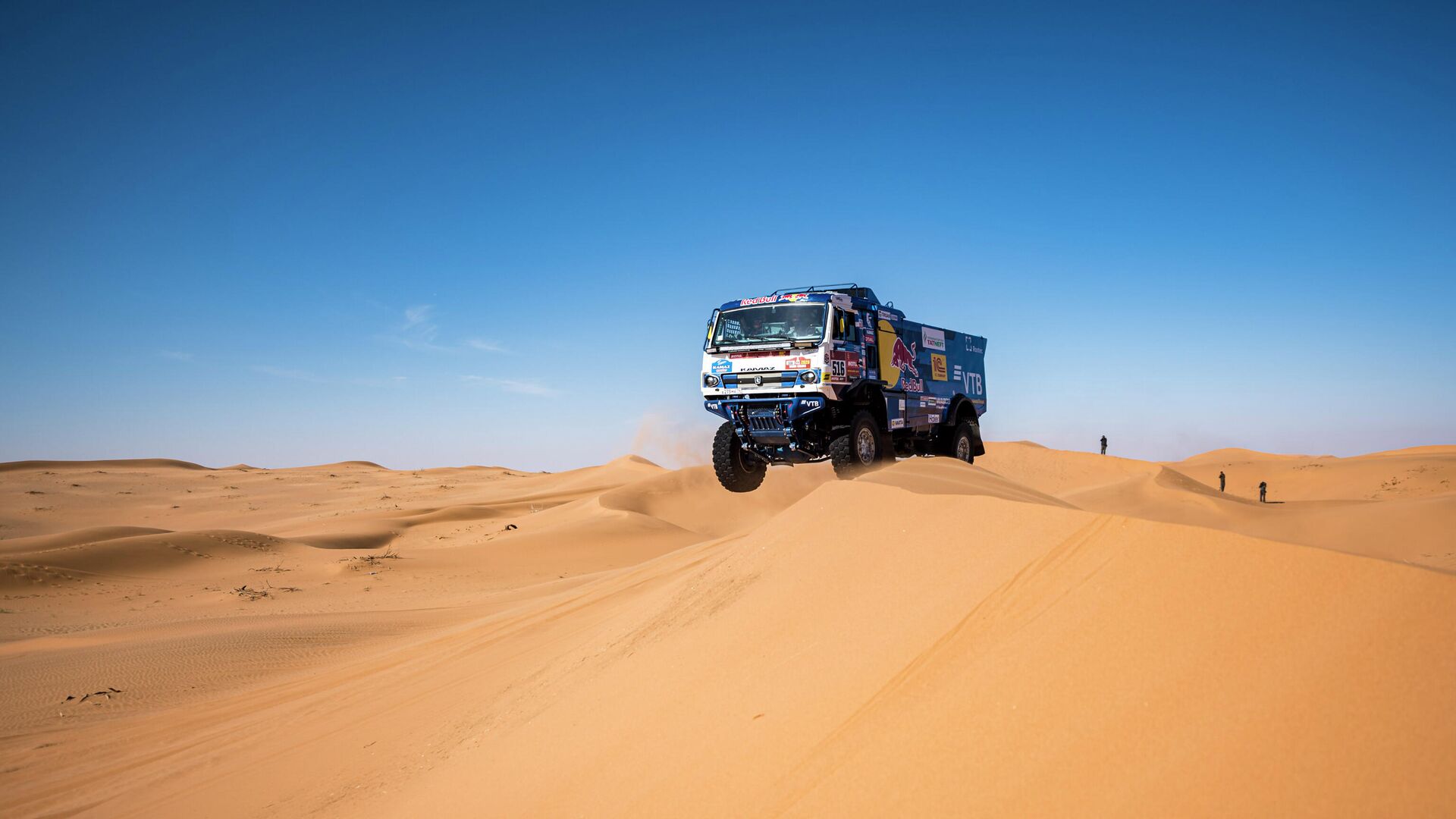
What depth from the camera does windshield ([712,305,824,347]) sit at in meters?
11.6

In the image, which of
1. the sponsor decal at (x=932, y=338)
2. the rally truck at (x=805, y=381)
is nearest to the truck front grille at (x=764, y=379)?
the rally truck at (x=805, y=381)

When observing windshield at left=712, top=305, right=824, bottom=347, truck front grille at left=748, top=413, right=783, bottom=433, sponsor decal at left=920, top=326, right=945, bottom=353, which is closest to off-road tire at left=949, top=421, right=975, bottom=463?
sponsor decal at left=920, top=326, right=945, bottom=353

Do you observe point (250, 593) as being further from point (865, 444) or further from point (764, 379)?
point (865, 444)

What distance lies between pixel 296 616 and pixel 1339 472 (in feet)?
112

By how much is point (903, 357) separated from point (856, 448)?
2.71 metres

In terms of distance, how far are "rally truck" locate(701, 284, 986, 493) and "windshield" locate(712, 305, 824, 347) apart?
0.01m

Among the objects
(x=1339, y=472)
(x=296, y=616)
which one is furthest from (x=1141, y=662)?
(x=1339, y=472)

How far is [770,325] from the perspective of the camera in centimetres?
1195

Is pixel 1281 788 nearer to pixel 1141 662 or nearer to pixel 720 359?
pixel 1141 662

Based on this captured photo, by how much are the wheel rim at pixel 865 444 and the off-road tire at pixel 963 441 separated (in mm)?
3737

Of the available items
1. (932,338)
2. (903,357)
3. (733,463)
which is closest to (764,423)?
(733,463)

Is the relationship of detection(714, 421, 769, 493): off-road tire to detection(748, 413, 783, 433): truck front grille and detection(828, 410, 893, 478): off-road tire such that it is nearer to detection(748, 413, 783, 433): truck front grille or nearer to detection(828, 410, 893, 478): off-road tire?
detection(748, 413, 783, 433): truck front grille

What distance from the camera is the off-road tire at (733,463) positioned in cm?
1235

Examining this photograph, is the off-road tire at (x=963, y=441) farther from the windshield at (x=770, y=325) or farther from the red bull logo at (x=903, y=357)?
the windshield at (x=770, y=325)
